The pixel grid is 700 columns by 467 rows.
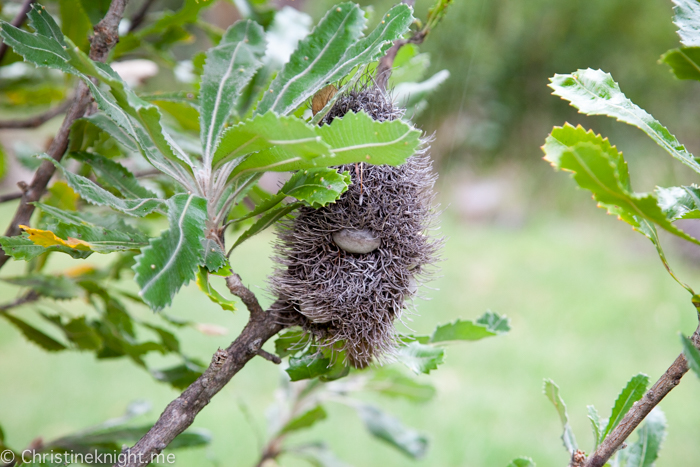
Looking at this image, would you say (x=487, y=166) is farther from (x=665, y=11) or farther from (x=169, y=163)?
(x=169, y=163)

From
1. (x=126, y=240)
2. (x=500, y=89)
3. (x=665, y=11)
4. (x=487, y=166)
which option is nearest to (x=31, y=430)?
(x=126, y=240)

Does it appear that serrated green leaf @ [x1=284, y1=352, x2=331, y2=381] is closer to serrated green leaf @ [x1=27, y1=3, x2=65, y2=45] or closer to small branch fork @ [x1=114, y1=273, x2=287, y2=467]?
small branch fork @ [x1=114, y1=273, x2=287, y2=467]

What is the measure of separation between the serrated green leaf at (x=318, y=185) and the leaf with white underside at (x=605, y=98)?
0.75 ft

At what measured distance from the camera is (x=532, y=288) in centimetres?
289

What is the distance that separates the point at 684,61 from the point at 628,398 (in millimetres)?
357

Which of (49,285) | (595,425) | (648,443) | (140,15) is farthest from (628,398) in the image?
(140,15)

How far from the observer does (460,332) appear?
683 millimetres

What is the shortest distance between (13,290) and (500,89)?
445 cm

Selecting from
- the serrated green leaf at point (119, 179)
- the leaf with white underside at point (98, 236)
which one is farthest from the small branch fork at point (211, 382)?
the serrated green leaf at point (119, 179)

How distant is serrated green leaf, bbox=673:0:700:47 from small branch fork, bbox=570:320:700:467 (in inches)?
11.5

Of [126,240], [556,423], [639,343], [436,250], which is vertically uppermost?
[639,343]

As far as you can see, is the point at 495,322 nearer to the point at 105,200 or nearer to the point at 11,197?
the point at 105,200

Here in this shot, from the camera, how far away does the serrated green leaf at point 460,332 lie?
67 centimetres

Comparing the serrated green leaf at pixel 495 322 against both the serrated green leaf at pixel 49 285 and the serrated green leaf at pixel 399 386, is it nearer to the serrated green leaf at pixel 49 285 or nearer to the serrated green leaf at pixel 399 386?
the serrated green leaf at pixel 399 386
